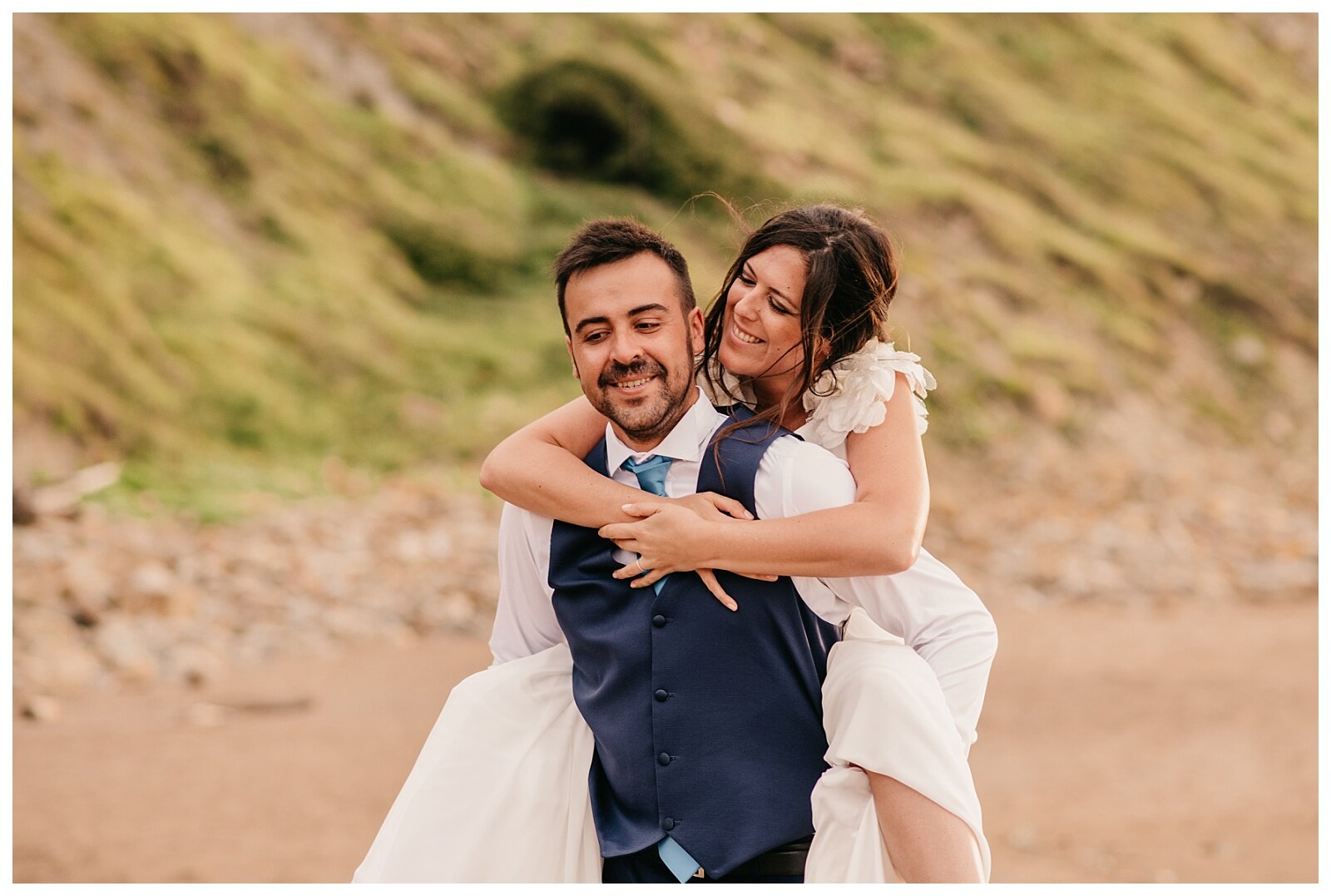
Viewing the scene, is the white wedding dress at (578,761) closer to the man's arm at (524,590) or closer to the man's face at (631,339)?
the man's arm at (524,590)

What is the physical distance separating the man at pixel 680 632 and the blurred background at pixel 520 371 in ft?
2.53

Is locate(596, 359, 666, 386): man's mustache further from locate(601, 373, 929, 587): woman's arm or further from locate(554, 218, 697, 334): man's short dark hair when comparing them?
locate(601, 373, 929, 587): woman's arm

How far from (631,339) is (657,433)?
20cm

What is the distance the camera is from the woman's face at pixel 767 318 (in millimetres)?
2645

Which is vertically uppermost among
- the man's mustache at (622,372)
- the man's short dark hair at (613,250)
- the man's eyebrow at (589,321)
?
the man's short dark hair at (613,250)

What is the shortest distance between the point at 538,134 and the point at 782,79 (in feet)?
12.3

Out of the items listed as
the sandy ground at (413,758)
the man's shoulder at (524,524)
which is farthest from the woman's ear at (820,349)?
the sandy ground at (413,758)

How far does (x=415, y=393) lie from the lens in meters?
12.6

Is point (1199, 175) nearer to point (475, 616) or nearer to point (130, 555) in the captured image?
point (475, 616)

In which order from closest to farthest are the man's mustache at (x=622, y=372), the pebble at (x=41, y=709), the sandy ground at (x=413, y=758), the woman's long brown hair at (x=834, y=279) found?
the man's mustache at (x=622, y=372) < the woman's long brown hair at (x=834, y=279) < the sandy ground at (x=413, y=758) < the pebble at (x=41, y=709)

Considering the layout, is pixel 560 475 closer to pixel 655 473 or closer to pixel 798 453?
pixel 655 473

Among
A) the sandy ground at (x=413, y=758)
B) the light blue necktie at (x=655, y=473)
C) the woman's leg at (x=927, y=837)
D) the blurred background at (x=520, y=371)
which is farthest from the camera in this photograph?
the blurred background at (x=520, y=371)

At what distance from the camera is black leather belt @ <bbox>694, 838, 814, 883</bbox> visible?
2309 millimetres

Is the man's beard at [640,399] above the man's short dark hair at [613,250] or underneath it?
underneath
